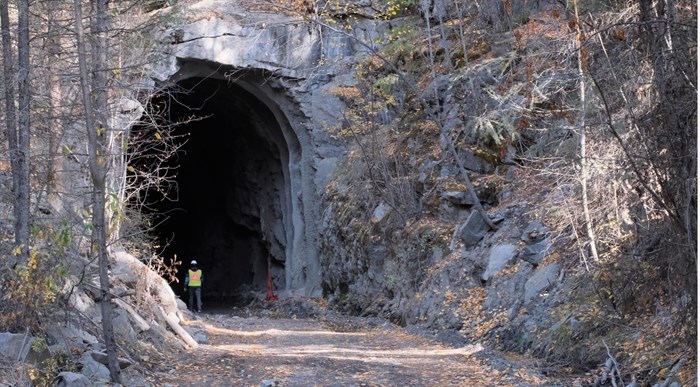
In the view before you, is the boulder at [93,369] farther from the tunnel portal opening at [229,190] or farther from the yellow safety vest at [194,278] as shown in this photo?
the tunnel portal opening at [229,190]

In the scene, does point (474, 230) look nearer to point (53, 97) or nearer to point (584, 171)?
point (584, 171)

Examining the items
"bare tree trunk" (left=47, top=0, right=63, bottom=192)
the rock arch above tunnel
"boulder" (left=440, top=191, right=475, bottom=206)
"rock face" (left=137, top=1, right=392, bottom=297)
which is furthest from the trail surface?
"rock face" (left=137, top=1, right=392, bottom=297)

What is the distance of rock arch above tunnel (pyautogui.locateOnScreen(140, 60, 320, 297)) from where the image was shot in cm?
2202

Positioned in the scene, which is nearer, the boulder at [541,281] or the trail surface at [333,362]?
the trail surface at [333,362]

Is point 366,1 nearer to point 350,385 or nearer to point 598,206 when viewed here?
point 598,206

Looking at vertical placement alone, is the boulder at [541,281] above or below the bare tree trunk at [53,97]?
below

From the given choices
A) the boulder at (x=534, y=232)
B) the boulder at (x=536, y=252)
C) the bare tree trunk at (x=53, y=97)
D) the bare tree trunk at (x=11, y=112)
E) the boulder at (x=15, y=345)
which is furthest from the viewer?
the boulder at (x=534, y=232)

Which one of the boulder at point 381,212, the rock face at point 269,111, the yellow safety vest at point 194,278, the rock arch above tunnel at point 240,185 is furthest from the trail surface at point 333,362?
the rock face at point 269,111

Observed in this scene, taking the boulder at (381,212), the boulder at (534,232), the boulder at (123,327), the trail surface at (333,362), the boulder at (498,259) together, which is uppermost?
the boulder at (381,212)

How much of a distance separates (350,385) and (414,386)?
0.70 m

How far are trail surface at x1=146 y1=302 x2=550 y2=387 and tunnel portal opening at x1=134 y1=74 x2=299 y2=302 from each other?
8326 millimetres

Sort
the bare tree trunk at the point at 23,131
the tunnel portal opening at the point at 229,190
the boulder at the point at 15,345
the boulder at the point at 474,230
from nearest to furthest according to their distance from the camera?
the boulder at the point at 15,345 → the bare tree trunk at the point at 23,131 → the boulder at the point at 474,230 → the tunnel portal opening at the point at 229,190

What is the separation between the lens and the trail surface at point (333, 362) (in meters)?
8.29

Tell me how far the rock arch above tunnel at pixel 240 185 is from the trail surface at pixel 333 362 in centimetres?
629
